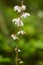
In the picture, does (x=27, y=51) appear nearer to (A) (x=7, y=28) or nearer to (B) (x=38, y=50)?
(B) (x=38, y=50)

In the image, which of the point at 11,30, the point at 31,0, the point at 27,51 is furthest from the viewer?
the point at 31,0

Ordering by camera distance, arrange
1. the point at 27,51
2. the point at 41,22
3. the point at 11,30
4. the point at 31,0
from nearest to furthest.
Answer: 1. the point at 27,51
2. the point at 11,30
3. the point at 41,22
4. the point at 31,0

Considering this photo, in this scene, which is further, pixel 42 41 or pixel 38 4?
pixel 38 4

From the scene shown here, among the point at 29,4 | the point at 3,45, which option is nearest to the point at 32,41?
the point at 3,45

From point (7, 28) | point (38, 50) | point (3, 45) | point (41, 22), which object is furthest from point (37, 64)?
point (41, 22)

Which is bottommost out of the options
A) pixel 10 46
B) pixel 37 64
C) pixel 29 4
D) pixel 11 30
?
pixel 37 64

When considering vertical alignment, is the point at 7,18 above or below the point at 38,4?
below

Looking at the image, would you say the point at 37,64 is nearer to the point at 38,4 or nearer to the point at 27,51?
the point at 27,51
